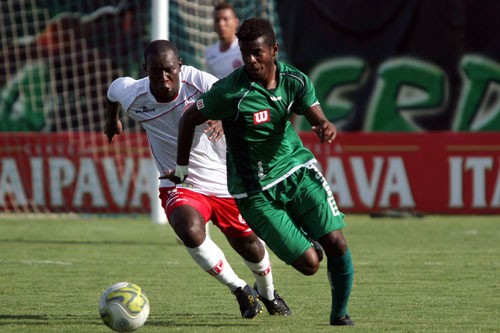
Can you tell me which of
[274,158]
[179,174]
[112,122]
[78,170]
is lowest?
[78,170]

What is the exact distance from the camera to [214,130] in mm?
7781

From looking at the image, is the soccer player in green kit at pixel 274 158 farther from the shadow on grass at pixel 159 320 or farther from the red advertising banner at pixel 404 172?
the red advertising banner at pixel 404 172

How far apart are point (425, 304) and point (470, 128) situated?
1167 centimetres

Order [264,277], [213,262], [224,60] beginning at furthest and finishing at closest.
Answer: [224,60] → [264,277] → [213,262]

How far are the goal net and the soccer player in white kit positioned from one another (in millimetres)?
6658

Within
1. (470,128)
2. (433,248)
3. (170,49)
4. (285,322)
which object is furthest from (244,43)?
(470,128)

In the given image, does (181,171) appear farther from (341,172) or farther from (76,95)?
(76,95)

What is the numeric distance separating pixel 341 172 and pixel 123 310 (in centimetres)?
941

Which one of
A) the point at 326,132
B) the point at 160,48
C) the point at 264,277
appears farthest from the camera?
the point at 264,277

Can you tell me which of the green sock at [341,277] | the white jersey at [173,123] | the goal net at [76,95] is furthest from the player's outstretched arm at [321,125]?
the goal net at [76,95]

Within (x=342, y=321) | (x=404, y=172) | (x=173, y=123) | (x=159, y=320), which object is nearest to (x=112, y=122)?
(x=173, y=123)

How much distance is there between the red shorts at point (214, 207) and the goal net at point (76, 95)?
690 cm

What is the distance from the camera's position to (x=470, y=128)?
62.4 feet

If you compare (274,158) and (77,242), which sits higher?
(274,158)
